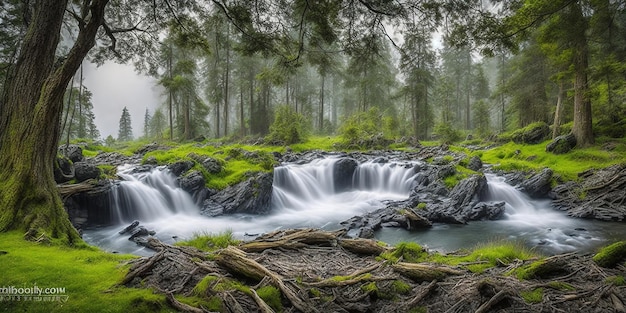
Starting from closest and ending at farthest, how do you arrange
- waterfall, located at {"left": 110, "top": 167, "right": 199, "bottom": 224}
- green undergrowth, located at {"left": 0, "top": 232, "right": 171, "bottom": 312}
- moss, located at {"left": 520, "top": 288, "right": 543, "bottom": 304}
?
green undergrowth, located at {"left": 0, "top": 232, "right": 171, "bottom": 312} → moss, located at {"left": 520, "top": 288, "right": 543, "bottom": 304} → waterfall, located at {"left": 110, "top": 167, "right": 199, "bottom": 224}

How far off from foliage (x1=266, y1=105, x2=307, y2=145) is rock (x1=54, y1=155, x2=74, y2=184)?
17.3m

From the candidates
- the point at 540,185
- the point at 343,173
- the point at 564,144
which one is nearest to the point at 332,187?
the point at 343,173

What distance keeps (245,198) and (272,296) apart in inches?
412

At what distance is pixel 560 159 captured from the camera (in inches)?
653

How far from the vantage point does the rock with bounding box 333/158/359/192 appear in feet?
62.5

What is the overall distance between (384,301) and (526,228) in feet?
31.8

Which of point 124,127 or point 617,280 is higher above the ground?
point 124,127

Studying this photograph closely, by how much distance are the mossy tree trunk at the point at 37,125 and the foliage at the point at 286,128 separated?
2099 cm

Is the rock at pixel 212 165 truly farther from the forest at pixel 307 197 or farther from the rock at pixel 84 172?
the rock at pixel 84 172

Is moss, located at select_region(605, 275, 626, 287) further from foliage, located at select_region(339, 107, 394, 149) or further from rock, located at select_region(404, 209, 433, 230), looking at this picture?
foliage, located at select_region(339, 107, 394, 149)

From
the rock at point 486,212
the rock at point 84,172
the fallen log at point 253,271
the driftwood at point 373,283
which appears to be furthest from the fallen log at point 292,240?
the rock at point 84,172

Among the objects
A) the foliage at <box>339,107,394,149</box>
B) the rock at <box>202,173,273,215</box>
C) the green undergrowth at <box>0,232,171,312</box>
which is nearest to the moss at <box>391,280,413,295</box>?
the green undergrowth at <box>0,232,171,312</box>

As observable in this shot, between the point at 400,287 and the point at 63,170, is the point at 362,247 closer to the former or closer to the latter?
the point at 400,287

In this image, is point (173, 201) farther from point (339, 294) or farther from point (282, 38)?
point (339, 294)
